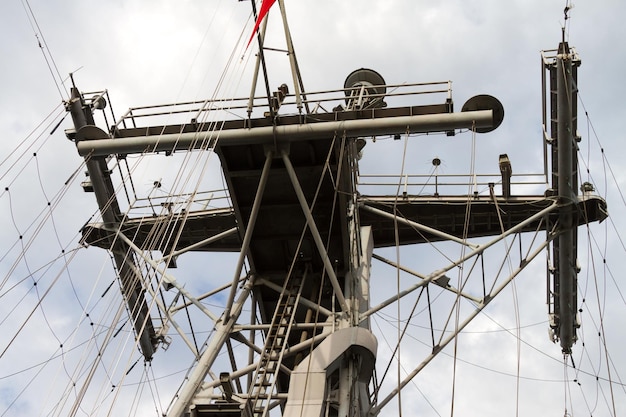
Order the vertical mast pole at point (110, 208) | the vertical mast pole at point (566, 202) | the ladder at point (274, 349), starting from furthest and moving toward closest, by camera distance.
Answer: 1. the vertical mast pole at point (110, 208)
2. the vertical mast pole at point (566, 202)
3. the ladder at point (274, 349)

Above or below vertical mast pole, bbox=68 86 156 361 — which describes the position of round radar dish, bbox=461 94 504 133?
above

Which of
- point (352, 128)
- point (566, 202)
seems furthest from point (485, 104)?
point (566, 202)

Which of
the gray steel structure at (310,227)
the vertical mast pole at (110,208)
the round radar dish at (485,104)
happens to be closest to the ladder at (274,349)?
the gray steel structure at (310,227)

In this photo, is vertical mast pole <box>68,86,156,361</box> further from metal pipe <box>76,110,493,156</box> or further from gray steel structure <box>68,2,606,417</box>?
metal pipe <box>76,110,493,156</box>

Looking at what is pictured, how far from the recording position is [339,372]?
12.5m

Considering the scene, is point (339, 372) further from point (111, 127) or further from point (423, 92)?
point (111, 127)

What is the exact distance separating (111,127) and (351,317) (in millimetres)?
6130

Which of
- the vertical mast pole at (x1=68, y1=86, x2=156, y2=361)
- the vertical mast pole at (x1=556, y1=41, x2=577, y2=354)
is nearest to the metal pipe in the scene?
the vertical mast pole at (x1=556, y1=41, x2=577, y2=354)

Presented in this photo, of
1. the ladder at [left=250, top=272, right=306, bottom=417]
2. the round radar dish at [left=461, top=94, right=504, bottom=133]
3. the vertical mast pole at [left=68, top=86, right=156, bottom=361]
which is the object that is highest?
the round radar dish at [left=461, top=94, right=504, bottom=133]

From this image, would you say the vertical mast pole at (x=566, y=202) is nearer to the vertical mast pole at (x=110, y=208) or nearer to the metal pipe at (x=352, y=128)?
the metal pipe at (x=352, y=128)

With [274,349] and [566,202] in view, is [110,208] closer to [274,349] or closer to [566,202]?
[274,349]

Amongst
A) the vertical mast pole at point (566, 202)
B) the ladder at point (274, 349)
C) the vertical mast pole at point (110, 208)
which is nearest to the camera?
the ladder at point (274, 349)

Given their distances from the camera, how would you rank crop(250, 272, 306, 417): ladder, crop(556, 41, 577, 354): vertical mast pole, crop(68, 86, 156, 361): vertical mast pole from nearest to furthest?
crop(250, 272, 306, 417): ladder, crop(556, 41, 577, 354): vertical mast pole, crop(68, 86, 156, 361): vertical mast pole

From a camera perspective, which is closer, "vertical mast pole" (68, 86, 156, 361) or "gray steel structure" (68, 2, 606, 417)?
"gray steel structure" (68, 2, 606, 417)
